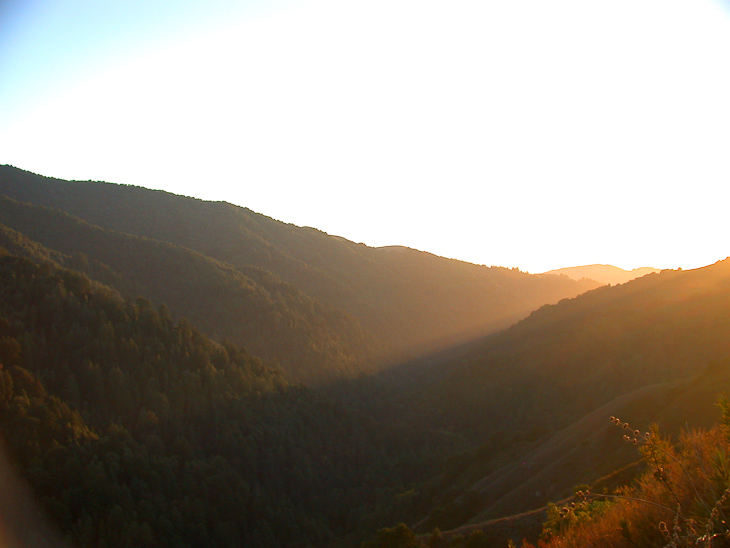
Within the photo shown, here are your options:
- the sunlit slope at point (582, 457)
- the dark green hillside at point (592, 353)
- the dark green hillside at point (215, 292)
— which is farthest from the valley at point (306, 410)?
the dark green hillside at point (215, 292)

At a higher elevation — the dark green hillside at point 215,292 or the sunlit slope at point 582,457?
the dark green hillside at point 215,292

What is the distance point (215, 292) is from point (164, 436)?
69403 millimetres

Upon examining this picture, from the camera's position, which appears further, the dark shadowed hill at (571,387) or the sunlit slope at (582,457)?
the dark shadowed hill at (571,387)

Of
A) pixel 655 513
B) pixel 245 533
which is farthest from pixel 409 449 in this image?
pixel 655 513

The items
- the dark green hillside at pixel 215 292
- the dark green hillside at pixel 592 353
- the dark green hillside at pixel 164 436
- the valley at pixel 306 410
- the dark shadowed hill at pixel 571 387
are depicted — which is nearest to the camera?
the dark shadowed hill at pixel 571 387

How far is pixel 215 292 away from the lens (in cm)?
13900

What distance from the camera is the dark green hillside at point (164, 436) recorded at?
5669 cm

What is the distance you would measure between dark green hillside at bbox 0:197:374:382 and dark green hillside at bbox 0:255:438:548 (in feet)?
96.1

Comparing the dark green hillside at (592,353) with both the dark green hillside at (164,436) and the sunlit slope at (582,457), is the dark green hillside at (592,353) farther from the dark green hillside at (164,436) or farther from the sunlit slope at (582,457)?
the sunlit slope at (582,457)

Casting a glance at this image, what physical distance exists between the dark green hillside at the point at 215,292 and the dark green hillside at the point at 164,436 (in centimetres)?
2929

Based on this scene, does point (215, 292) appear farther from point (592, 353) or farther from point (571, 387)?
point (592, 353)

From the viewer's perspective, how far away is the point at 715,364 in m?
44.2

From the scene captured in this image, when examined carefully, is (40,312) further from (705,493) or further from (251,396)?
(705,493)

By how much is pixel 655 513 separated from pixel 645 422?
35648 millimetres
